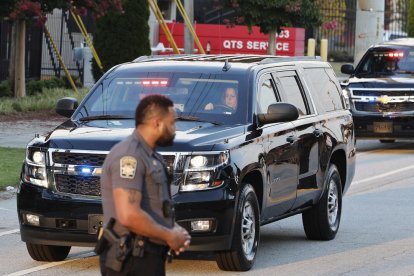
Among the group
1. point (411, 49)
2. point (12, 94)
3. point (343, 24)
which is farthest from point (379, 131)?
point (343, 24)

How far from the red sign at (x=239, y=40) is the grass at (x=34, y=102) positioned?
31.8ft

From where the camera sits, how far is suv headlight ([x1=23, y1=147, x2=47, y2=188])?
9977 millimetres

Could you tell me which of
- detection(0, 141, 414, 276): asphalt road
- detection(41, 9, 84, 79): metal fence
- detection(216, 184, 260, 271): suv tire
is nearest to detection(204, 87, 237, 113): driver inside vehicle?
detection(216, 184, 260, 271): suv tire

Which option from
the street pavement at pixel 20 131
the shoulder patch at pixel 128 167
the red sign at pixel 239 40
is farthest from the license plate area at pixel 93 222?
the red sign at pixel 239 40

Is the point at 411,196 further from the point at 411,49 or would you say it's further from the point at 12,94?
the point at 12,94

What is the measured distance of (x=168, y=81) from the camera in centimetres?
1116

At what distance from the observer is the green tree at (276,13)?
30562 millimetres

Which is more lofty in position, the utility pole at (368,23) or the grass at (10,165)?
the utility pole at (368,23)

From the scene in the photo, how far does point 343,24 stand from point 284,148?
131ft

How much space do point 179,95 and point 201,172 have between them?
4.82 ft

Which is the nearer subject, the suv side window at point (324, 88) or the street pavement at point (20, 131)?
the suv side window at point (324, 88)

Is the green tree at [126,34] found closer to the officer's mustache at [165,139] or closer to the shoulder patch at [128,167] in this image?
the officer's mustache at [165,139]

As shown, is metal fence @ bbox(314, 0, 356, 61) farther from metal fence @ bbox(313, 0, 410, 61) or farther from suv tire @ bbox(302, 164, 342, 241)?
suv tire @ bbox(302, 164, 342, 241)

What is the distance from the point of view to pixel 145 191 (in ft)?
20.5
